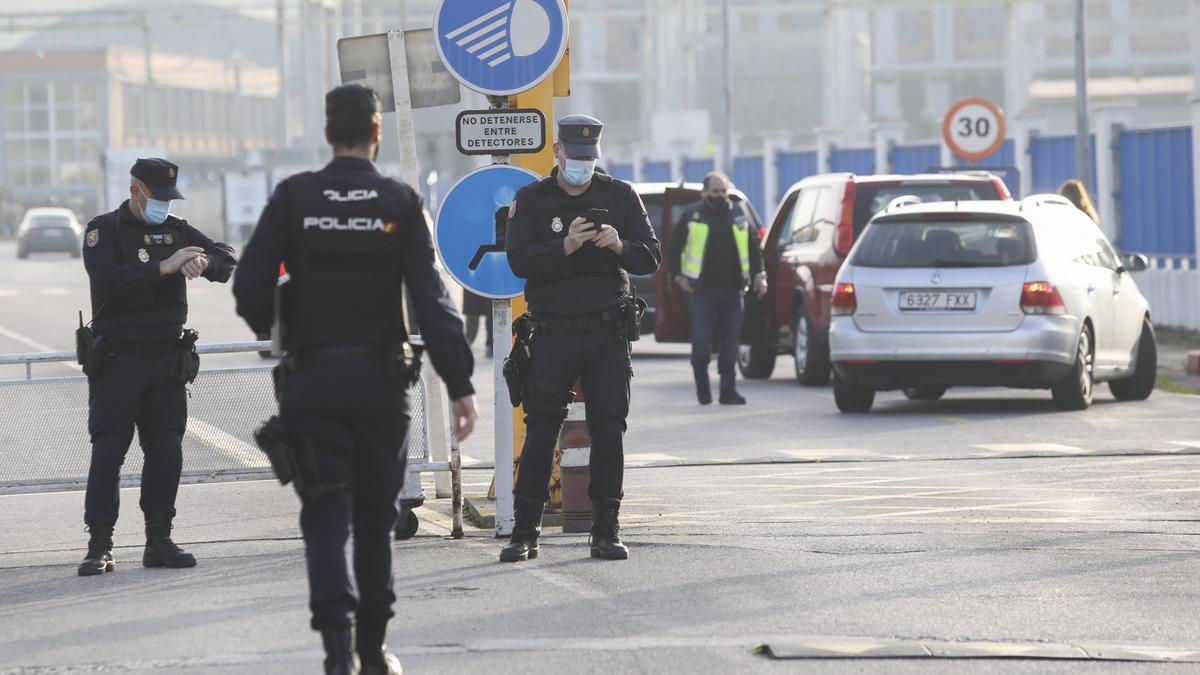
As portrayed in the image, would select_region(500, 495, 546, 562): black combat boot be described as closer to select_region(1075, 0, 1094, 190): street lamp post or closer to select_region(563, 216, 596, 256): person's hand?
select_region(563, 216, 596, 256): person's hand

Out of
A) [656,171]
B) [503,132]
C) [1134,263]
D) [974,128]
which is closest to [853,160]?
[974,128]

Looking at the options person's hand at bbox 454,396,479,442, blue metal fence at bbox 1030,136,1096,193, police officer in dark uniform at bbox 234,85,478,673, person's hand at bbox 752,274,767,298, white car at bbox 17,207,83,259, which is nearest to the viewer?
police officer in dark uniform at bbox 234,85,478,673

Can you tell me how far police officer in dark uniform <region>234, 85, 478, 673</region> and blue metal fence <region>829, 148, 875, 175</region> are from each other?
32.6 m

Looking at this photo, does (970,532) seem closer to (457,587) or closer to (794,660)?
(457,587)

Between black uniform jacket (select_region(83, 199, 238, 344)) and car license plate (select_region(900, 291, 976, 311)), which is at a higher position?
black uniform jacket (select_region(83, 199, 238, 344))

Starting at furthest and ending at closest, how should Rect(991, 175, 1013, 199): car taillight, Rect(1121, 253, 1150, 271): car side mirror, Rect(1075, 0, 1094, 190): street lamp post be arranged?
Rect(1075, 0, 1094, 190): street lamp post < Rect(991, 175, 1013, 199): car taillight < Rect(1121, 253, 1150, 271): car side mirror

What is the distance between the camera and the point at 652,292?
867 inches

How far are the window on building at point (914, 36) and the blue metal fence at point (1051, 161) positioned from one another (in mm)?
91317

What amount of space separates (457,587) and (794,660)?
1.86 m

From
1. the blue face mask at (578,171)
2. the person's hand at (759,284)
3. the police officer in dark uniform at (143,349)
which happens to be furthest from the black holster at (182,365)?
the person's hand at (759,284)

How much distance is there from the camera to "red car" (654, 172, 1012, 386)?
18688mm

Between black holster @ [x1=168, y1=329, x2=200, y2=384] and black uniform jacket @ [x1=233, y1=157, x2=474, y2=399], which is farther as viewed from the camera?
black holster @ [x1=168, y1=329, x2=200, y2=384]

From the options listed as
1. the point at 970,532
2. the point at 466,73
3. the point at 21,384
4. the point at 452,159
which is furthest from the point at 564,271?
the point at 452,159

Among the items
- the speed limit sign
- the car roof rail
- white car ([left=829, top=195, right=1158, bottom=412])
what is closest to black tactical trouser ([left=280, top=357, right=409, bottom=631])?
white car ([left=829, top=195, right=1158, bottom=412])
